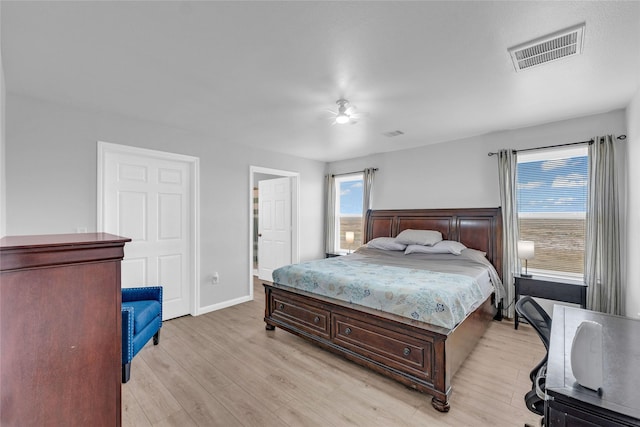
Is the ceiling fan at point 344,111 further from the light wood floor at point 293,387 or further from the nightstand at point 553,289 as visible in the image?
the nightstand at point 553,289

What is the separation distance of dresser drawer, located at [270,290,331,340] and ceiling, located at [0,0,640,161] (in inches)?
82.4

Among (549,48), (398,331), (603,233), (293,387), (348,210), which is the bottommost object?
(293,387)

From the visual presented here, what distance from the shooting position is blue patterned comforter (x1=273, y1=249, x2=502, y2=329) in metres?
2.16

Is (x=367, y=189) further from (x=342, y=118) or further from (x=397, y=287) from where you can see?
(x=397, y=287)

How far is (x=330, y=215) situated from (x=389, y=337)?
3.60 metres

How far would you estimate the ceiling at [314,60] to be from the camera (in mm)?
1596

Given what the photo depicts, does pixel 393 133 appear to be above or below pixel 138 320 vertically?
above

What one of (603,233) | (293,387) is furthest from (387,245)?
(293,387)

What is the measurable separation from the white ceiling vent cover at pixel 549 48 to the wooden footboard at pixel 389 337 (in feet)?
6.73

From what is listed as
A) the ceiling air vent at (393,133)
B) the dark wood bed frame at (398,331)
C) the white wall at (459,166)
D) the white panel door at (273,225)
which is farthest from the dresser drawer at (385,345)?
the white panel door at (273,225)

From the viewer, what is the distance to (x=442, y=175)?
4395 millimetres

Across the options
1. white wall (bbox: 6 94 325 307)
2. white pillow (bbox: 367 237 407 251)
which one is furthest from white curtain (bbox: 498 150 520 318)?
white wall (bbox: 6 94 325 307)

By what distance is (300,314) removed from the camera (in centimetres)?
300

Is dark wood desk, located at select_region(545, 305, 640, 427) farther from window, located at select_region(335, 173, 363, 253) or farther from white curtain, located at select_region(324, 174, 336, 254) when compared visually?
white curtain, located at select_region(324, 174, 336, 254)
